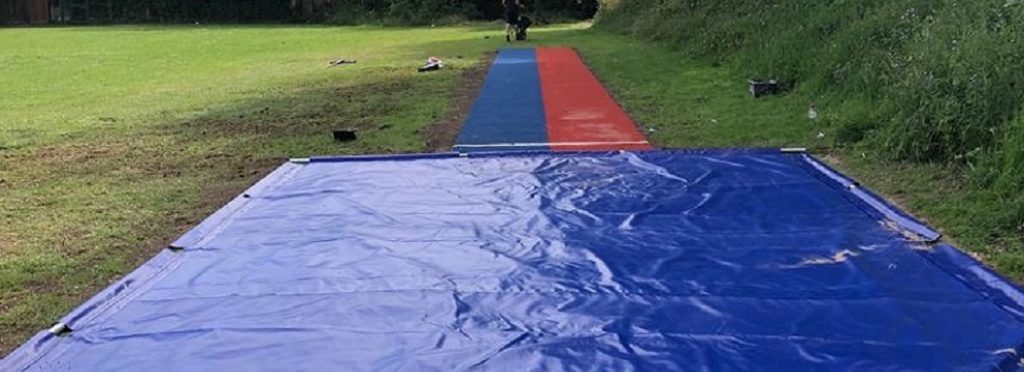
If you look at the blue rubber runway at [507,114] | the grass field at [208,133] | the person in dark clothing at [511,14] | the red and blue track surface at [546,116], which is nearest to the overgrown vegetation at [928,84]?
the grass field at [208,133]

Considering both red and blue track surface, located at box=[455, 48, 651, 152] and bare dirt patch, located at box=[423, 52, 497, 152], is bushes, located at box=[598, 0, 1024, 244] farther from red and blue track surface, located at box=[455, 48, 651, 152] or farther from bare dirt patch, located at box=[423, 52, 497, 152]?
bare dirt patch, located at box=[423, 52, 497, 152]

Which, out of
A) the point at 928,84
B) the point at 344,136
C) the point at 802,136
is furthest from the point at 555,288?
the point at 344,136

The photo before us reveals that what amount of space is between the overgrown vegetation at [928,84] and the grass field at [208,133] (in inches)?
5.5

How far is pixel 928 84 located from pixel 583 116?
3288 mm

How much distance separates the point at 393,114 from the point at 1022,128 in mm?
5692

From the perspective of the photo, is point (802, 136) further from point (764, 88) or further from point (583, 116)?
point (764, 88)

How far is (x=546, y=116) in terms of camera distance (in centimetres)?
870

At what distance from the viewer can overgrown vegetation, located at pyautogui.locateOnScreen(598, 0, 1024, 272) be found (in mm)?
4961

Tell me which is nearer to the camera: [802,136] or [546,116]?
[802,136]

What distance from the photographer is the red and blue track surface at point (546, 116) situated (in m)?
7.21

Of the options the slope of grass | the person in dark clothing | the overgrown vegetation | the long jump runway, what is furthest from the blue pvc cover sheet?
the person in dark clothing

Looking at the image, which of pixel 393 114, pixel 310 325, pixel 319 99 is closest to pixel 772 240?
pixel 310 325

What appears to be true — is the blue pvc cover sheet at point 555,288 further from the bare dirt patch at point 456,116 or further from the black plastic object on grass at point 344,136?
the black plastic object on grass at point 344,136

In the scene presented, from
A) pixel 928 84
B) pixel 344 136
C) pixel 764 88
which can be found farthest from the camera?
pixel 764 88
